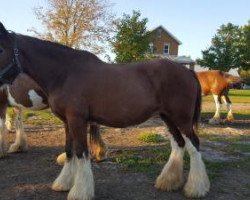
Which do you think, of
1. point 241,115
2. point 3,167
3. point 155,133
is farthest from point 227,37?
point 3,167

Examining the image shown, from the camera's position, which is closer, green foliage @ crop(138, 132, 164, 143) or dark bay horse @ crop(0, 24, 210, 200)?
dark bay horse @ crop(0, 24, 210, 200)

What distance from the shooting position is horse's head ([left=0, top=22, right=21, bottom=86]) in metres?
5.59

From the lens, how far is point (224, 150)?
9492 mm

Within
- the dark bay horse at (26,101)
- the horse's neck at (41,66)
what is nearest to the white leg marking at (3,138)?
the dark bay horse at (26,101)

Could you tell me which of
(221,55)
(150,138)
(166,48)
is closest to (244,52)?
(221,55)

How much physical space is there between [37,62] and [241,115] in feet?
41.5

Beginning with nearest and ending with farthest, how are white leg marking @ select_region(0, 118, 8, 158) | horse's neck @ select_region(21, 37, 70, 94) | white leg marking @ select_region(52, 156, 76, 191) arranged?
1. horse's neck @ select_region(21, 37, 70, 94)
2. white leg marking @ select_region(52, 156, 76, 191)
3. white leg marking @ select_region(0, 118, 8, 158)

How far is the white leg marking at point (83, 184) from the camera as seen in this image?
223 inches

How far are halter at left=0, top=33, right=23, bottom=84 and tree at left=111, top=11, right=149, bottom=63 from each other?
20338mm

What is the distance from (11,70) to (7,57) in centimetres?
18

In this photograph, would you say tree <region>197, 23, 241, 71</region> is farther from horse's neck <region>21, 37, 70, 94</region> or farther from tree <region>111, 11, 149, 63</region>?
horse's neck <region>21, 37, 70, 94</region>

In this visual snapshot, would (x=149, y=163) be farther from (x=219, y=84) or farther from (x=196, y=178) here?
(x=219, y=84)

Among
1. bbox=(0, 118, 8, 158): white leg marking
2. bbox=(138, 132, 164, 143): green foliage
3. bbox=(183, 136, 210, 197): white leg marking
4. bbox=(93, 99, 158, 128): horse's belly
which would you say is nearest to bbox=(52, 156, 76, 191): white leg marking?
bbox=(93, 99, 158, 128): horse's belly

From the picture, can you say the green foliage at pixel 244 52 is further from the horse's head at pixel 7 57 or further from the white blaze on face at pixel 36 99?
the horse's head at pixel 7 57
